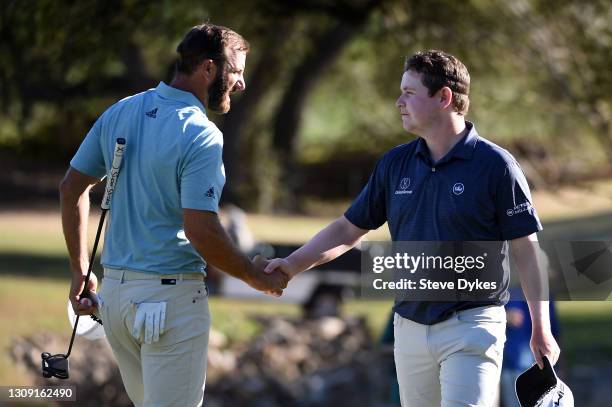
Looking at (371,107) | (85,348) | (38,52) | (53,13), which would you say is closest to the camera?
(53,13)

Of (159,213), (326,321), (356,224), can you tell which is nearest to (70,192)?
(159,213)

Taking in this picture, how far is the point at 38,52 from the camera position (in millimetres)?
10141

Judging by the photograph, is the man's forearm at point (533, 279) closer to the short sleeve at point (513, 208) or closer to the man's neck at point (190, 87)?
the short sleeve at point (513, 208)

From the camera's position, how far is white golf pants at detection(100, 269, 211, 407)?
175 inches

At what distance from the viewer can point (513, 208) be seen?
4398 millimetres

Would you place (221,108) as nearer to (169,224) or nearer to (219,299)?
(169,224)

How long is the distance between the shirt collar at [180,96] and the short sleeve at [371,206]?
2.59 feet

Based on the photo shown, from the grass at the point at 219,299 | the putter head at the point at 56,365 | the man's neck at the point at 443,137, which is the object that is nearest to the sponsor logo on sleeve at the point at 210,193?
the man's neck at the point at 443,137

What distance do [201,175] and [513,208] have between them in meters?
1.22

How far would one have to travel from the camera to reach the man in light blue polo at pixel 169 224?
438 cm

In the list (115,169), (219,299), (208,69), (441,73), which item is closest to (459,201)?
(441,73)

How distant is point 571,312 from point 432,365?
14.0 m

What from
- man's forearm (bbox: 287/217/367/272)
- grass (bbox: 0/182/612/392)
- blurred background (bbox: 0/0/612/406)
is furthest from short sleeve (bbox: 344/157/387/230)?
grass (bbox: 0/182/612/392)

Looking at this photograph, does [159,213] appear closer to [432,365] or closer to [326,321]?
[432,365]
